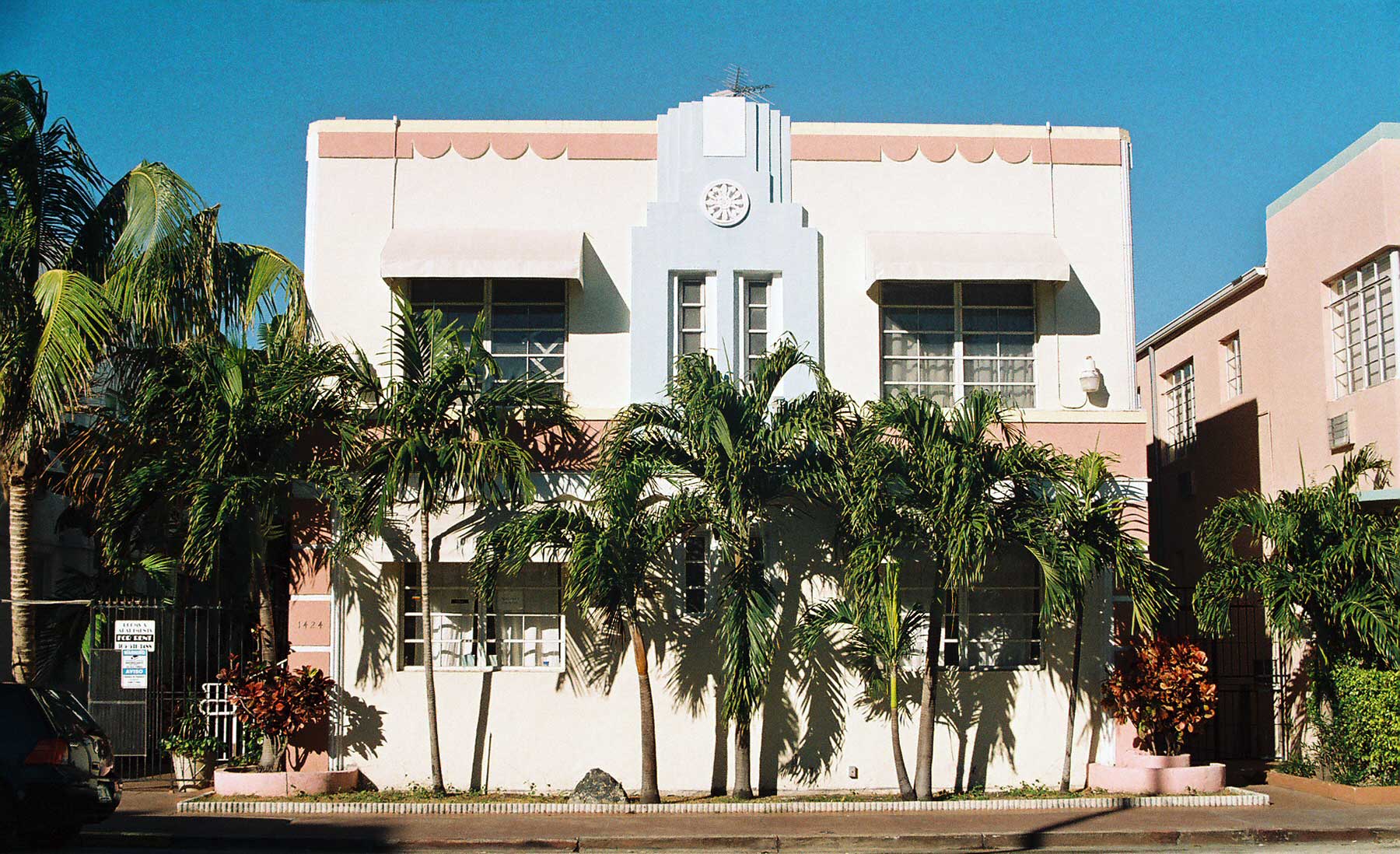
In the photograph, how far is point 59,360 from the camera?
1361cm

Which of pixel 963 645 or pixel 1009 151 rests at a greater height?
pixel 1009 151

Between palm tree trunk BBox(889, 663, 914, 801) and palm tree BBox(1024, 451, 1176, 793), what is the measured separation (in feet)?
5.40

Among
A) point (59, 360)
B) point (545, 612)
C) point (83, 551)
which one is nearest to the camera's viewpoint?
point (59, 360)

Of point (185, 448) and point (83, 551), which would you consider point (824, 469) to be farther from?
point (83, 551)

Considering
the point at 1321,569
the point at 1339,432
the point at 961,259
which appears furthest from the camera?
the point at 1339,432

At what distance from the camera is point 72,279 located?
13969 millimetres

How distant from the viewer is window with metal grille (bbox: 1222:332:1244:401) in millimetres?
20688

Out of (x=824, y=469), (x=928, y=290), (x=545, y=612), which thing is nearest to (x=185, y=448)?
(x=545, y=612)

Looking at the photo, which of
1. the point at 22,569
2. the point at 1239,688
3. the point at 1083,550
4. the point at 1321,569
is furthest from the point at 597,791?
the point at 1239,688

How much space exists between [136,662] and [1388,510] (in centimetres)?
1316

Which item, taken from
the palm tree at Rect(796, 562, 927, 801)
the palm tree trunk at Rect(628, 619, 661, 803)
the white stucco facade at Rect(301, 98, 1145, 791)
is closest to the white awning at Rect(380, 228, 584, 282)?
the white stucco facade at Rect(301, 98, 1145, 791)

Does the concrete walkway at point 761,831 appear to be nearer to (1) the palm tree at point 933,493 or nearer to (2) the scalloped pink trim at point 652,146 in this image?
(1) the palm tree at point 933,493

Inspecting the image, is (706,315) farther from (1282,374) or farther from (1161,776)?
(1282,374)

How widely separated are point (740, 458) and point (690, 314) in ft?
9.34
